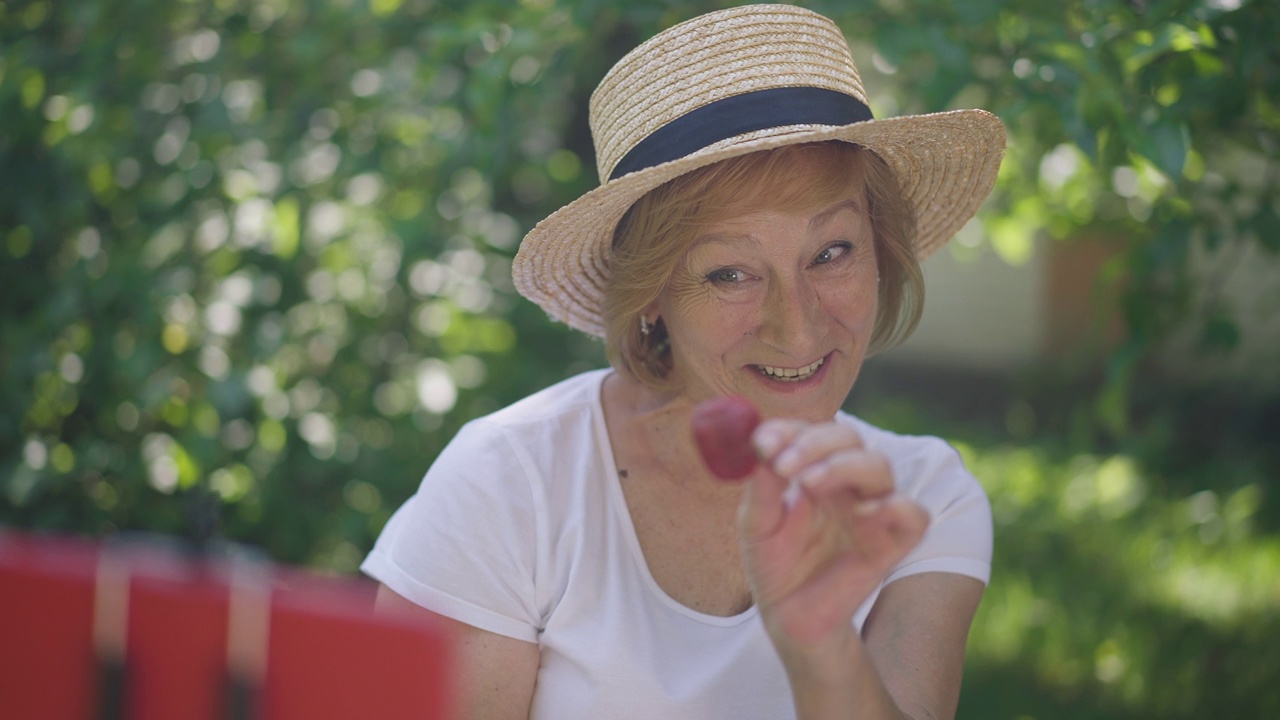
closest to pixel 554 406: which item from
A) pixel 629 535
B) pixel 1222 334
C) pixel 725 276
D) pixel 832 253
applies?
pixel 629 535

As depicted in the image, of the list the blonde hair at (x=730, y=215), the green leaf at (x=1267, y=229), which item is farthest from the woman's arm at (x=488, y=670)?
the green leaf at (x=1267, y=229)

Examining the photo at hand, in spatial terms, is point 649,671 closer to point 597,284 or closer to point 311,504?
point 597,284

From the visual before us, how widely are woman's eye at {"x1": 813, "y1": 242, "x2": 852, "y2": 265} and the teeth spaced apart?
0.14 meters

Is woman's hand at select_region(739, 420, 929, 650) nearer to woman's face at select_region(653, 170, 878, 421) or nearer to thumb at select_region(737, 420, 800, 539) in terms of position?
thumb at select_region(737, 420, 800, 539)

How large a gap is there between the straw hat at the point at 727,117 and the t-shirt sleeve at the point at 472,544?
0.36 m

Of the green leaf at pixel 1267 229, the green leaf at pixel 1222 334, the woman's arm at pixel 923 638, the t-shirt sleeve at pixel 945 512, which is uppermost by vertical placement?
the green leaf at pixel 1267 229

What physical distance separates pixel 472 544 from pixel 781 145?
0.73m

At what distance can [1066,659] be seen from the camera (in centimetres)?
362

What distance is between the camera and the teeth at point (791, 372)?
1834 mm

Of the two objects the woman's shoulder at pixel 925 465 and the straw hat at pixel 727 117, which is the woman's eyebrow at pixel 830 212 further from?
the woman's shoulder at pixel 925 465

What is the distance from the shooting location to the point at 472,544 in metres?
1.82

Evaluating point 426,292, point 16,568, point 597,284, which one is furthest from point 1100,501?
point 16,568

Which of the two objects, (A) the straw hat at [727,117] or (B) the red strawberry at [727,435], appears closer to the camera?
(B) the red strawberry at [727,435]

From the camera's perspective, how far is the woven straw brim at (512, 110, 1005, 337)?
171cm
